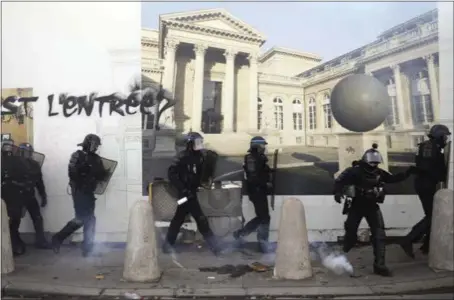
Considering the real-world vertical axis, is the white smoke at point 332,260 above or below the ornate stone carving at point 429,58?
below

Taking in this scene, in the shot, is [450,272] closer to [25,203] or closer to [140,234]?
[140,234]

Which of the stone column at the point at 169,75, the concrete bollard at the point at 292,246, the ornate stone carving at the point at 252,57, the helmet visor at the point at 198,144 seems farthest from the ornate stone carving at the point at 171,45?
the concrete bollard at the point at 292,246

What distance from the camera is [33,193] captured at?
685cm

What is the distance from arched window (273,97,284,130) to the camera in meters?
7.12

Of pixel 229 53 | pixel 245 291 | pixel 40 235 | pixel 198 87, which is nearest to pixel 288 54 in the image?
pixel 229 53

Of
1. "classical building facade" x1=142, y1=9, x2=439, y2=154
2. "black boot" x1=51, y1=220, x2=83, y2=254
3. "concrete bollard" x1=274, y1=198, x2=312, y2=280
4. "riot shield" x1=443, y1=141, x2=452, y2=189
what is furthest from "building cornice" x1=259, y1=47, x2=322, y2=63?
"black boot" x1=51, y1=220, x2=83, y2=254

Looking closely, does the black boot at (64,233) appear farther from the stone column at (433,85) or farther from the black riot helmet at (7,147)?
the stone column at (433,85)

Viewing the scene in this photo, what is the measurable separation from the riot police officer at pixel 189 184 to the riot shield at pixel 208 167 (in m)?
0.18

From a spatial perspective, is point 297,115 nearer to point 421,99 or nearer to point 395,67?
point 395,67

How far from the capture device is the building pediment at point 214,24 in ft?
22.7

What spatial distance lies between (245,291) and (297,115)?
9.91ft

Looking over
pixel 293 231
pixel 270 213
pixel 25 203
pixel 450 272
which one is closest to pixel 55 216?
pixel 25 203

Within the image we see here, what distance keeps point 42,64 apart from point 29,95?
1.64ft

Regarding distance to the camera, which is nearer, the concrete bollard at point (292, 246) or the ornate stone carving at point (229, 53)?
the concrete bollard at point (292, 246)
